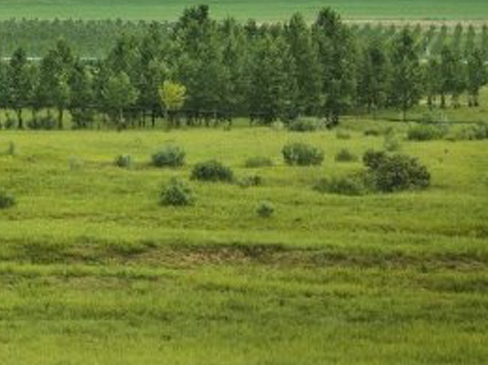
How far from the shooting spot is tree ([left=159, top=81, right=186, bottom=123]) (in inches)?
3814

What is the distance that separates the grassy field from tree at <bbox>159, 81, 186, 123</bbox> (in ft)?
155

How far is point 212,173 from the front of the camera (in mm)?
47844

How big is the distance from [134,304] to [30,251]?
6458mm

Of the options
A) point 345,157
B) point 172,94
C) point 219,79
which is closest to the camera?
point 345,157

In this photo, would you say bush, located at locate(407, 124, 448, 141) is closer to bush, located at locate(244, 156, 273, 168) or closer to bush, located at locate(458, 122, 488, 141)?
bush, located at locate(458, 122, 488, 141)

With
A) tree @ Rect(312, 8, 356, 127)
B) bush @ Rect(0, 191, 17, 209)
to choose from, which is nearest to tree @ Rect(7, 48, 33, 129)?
tree @ Rect(312, 8, 356, 127)

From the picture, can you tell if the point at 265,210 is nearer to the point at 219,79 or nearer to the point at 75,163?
the point at 75,163

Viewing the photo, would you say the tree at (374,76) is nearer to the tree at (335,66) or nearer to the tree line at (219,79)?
the tree line at (219,79)

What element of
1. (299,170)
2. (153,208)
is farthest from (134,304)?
(299,170)

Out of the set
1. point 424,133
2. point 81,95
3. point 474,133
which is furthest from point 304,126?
point 81,95

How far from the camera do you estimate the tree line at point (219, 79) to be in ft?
332

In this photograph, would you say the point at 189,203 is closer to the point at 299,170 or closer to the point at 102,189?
the point at 102,189

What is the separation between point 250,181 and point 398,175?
19.5ft

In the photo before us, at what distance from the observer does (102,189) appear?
44531mm
